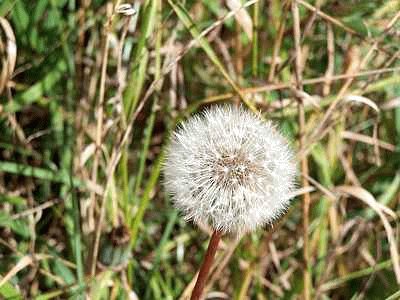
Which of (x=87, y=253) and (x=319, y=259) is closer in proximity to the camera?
(x=87, y=253)

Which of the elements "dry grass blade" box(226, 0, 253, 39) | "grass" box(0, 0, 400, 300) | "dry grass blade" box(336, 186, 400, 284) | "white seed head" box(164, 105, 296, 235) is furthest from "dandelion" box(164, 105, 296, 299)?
"dry grass blade" box(226, 0, 253, 39)

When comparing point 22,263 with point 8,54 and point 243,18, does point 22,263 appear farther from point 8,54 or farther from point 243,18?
point 243,18

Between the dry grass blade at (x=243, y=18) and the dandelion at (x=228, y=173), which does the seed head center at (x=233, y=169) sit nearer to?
the dandelion at (x=228, y=173)

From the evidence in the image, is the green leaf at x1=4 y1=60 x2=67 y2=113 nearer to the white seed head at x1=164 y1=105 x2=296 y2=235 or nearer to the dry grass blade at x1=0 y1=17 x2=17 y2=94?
the dry grass blade at x1=0 y1=17 x2=17 y2=94

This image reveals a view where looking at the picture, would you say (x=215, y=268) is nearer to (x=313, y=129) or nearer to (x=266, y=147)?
(x=313, y=129)

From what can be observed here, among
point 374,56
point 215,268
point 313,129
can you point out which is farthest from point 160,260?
point 374,56

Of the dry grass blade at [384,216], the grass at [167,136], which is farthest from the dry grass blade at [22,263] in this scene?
the dry grass blade at [384,216]
